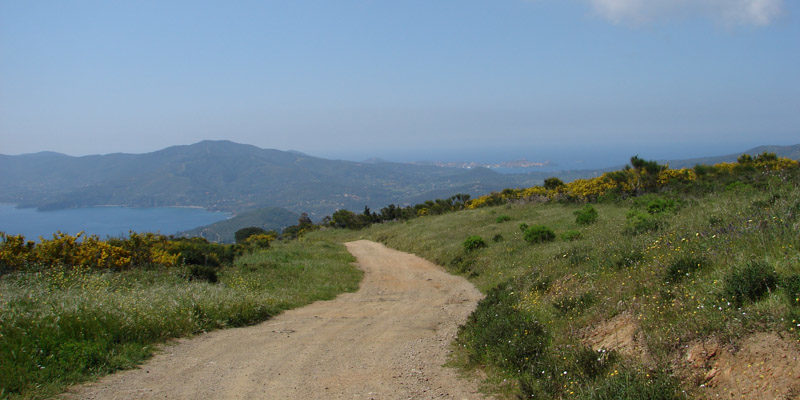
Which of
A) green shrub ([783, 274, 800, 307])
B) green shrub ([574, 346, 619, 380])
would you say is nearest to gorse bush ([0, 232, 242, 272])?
green shrub ([574, 346, 619, 380])

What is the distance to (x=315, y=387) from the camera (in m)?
5.52

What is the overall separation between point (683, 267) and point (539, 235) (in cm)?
1015

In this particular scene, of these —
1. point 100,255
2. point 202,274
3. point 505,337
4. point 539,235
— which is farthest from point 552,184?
point 100,255

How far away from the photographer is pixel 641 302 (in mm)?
5883

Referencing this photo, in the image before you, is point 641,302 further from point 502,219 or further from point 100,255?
point 502,219

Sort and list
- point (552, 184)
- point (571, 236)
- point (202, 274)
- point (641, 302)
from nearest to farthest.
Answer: point (641, 302) < point (202, 274) < point (571, 236) < point (552, 184)

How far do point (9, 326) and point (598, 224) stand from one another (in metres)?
17.2

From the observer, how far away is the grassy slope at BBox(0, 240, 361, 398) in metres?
5.35

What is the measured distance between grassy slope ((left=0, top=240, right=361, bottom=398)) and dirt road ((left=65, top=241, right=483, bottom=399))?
374mm

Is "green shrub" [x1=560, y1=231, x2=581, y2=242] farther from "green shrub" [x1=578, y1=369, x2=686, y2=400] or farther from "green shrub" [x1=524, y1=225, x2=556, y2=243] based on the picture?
"green shrub" [x1=578, y1=369, x2=686, y2=400]

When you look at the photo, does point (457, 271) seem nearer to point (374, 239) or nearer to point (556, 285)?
point (556, 285)

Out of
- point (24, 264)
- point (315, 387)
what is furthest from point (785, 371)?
point (24, 264)

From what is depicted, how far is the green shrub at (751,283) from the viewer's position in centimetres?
451

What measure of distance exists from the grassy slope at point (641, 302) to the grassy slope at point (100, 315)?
16.4 ft
